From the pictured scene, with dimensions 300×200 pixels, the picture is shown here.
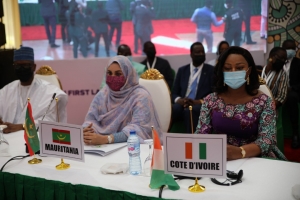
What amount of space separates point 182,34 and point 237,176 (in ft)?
17.6

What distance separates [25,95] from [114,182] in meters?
1.73

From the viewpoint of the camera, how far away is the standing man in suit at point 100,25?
22.2 ft

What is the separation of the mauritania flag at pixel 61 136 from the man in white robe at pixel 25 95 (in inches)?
44.3

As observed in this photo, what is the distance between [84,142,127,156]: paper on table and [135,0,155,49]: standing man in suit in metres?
4.69

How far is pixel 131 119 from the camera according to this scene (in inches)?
106

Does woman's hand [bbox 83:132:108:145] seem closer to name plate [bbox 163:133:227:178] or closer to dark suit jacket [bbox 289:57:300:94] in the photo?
name plate [bbox 163:133:227:178]

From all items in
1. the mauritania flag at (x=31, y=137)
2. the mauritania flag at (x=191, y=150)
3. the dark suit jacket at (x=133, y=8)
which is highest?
the dark suit jacket at (x=133, y=8)

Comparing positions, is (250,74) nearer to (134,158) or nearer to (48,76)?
(134,158)

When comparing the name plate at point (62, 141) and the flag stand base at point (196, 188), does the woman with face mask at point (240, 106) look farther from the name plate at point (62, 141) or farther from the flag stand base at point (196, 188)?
the name plate at point (62, 141)

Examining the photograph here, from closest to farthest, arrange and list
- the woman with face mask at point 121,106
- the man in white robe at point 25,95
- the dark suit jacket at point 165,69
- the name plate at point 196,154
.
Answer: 1. the name plate at point 196,154
2. the woman with face mask at point 121,106
3. the man in white robe at point 25,95
4. the dark suit jacket at point 165,69

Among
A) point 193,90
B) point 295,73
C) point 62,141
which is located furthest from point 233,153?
point 295,73

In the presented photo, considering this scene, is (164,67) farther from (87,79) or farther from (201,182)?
(201,182)

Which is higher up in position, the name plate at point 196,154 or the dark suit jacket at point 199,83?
the name plate at point 196,154

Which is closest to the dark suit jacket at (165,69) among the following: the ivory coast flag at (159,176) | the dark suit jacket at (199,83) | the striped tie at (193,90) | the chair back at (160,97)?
the dark suit jacket at (199,83)
